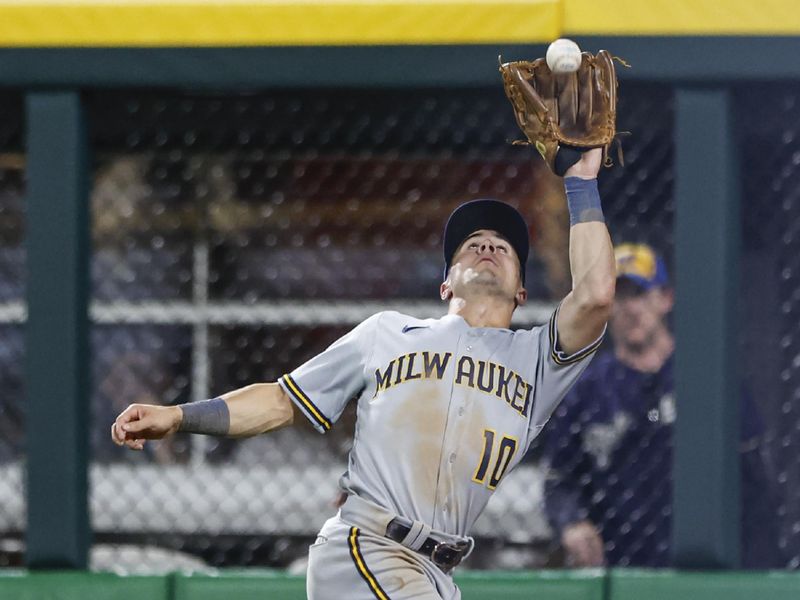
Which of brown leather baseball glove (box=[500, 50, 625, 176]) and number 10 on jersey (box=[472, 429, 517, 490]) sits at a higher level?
brown leather baseball glove (box=[500, 50, 625, 176])

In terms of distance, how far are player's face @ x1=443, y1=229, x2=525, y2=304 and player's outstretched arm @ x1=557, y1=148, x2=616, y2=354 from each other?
20 centimetres

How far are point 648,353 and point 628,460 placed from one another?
341 millimetres

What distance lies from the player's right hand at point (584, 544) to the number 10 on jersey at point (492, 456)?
4.12ft

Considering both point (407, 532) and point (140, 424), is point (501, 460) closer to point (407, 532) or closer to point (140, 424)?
point (407, 532)

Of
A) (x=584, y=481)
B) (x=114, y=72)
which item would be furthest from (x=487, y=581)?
(x=114, y=72)

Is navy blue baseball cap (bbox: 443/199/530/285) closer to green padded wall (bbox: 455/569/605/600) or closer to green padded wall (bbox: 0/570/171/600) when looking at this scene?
green padded wall (bbox: 455/569/605/600)

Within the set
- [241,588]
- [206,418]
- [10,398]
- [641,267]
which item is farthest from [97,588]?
[10,398]

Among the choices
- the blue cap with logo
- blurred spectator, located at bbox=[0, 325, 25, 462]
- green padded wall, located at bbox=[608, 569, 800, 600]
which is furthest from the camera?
blurred spectator, located at bbox=[0, 325, 25, 462]

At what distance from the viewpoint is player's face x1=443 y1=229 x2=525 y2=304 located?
309cm

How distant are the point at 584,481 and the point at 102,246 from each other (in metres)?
2.52

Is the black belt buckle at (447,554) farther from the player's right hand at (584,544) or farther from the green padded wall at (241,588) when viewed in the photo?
the player's right hand at (584,544)

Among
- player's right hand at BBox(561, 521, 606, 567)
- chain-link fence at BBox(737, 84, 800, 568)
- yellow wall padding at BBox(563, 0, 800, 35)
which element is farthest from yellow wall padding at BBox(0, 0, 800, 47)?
player's right hand at BBox(561, 521, 606, 567)

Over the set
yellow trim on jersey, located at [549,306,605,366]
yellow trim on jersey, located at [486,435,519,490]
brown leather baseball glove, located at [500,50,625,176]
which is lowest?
yellow trim on jersey, located at [486,435,519,490]

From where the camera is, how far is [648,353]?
4.32 meters
